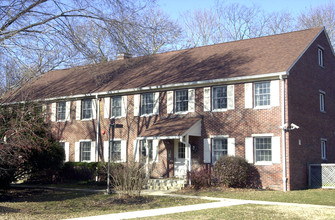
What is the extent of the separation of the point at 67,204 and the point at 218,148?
27.8 ft

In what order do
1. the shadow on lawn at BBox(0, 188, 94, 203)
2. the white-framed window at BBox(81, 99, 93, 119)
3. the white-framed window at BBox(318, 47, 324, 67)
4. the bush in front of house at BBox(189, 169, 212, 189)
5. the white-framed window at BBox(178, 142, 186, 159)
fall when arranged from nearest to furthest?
the shadow on lawn at BBox(0, 188, 94, 203) < the bush in front of house at BBox(189, 169, 212, 189) < the white-framed window at BBox(178, 142, 186, 159) < the white-framed window at BBox(318, 47, 324, 67) < the white-framed window at BBox(81, 99, 93, 119)

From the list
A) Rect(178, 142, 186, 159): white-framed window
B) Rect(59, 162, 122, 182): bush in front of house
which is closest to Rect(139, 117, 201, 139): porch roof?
Rect(178, 142, 186, 159): white-framed window

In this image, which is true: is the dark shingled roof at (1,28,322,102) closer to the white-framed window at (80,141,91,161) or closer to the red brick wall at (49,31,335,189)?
the red brick wall at (49,31,335,189)

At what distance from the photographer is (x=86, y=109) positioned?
24.8 m

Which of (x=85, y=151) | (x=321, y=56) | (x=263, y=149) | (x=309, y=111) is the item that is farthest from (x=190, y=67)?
(x=85, y=151)

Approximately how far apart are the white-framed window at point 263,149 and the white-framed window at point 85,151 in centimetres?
1045

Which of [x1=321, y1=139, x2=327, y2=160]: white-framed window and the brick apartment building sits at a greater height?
the brick apartment building

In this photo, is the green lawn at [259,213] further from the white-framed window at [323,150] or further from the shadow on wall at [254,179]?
the white-framed window at [323,150]

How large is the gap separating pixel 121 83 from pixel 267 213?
14385mm

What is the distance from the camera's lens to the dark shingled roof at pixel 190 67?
19.7 m

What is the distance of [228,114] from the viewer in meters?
19.6

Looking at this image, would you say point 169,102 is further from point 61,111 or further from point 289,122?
point 61,111

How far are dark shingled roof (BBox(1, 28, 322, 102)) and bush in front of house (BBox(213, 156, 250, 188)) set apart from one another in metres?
4.06

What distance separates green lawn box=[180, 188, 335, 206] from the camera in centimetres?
1470
